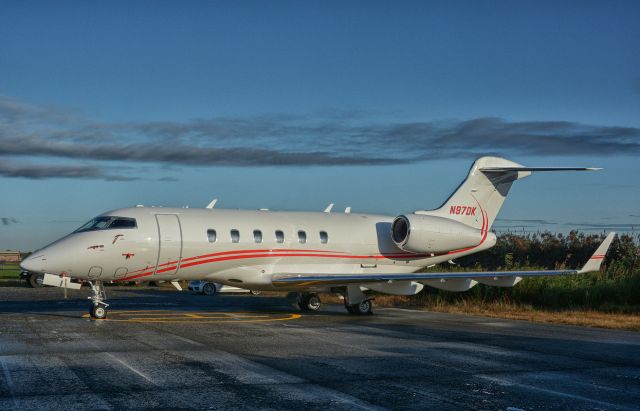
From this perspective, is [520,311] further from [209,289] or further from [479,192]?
[209,289]

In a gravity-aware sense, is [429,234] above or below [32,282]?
above

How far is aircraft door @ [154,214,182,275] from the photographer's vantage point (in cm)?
2150

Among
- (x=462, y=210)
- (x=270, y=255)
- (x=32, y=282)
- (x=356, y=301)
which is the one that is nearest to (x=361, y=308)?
(x=356, y=301)

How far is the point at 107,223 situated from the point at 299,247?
19.9 ft

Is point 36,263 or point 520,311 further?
point 520,311

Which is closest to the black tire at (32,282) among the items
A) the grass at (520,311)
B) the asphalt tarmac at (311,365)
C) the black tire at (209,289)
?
the black tire at (209,289)

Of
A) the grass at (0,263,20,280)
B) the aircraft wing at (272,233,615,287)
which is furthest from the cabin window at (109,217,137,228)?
the grass at (0,263,20,280)

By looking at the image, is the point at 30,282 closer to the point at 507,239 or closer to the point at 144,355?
the point at 507,239

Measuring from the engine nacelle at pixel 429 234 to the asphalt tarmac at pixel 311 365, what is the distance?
17.7ft

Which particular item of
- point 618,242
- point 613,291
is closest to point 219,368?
point 613,291

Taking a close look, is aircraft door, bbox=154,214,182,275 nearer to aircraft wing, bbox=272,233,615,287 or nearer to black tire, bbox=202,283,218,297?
aircraft wing, bbox=272,233,615,287

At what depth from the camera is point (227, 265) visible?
2259 cm

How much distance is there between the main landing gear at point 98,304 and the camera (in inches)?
795

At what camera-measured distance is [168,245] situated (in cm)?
2155
